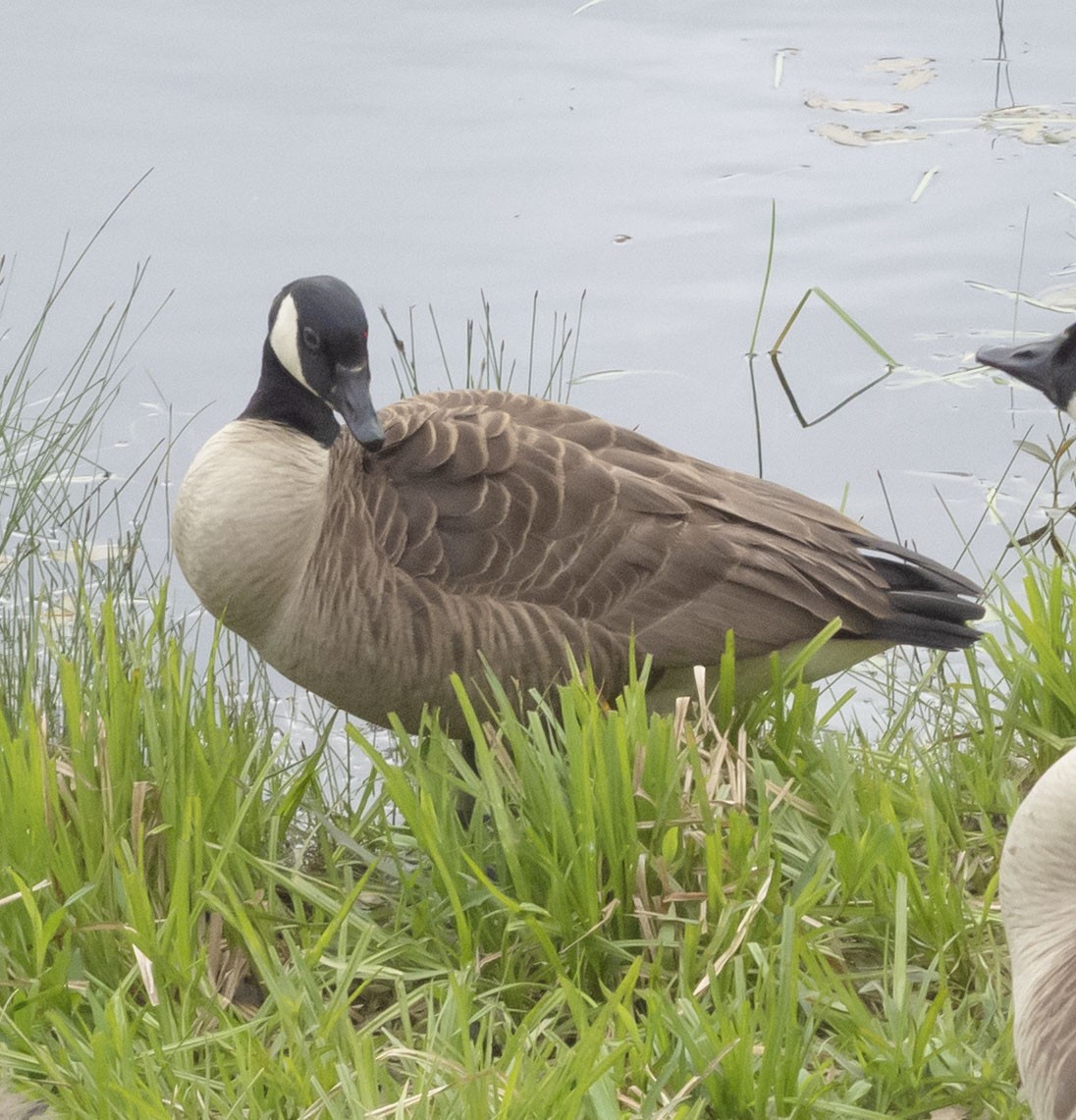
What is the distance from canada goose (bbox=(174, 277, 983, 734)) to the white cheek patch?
0.11 meters

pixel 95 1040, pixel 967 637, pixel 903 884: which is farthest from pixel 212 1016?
pixel 967 637

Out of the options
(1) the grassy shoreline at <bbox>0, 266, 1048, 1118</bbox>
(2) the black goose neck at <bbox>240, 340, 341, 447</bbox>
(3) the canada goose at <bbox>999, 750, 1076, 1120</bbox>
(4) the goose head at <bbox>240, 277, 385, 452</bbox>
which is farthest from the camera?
(2) the black goose neck at <bbox>240, 340, 341, 447</bbox>

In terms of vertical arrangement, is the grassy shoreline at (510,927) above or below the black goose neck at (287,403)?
below

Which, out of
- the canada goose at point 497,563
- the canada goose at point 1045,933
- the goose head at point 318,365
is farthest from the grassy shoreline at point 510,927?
the goose head at point 318,365

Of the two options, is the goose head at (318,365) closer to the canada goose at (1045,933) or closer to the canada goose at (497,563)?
the canada goose at (497,563)

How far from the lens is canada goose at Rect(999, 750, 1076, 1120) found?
6.52 feet

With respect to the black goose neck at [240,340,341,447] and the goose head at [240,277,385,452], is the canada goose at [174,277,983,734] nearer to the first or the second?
the goose head at [240,277,385,452]

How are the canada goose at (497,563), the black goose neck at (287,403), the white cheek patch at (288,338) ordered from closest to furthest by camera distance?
the canada goose at (497,563), the white cheek patch at (288,338), the black goose neck at (287,403)

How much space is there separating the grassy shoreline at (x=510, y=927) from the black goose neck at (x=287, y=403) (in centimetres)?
112

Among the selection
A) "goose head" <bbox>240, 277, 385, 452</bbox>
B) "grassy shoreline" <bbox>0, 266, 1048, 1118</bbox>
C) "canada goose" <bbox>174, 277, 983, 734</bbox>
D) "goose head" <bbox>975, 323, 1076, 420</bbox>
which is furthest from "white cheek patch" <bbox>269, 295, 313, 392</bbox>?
"goose head" <bbox>975, 323, 1076, 420</bbox>

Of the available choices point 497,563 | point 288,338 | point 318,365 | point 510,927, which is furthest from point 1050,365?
point 288,338

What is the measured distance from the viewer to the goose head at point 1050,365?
9.95ft

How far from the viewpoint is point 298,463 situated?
388 cm

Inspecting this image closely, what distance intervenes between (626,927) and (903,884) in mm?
468
